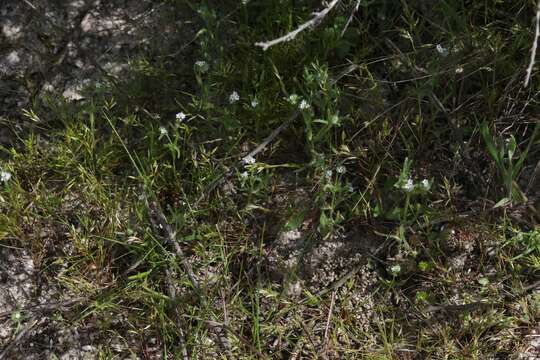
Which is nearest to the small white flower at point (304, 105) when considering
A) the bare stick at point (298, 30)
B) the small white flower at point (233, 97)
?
the small white flower at point (233, 97)

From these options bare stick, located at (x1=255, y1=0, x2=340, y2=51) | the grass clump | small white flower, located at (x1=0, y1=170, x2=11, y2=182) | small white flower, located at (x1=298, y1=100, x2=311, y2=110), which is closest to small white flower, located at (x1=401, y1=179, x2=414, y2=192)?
the grass clump

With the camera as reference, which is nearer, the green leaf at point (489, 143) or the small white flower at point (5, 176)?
the green leaf at point (489, 143)

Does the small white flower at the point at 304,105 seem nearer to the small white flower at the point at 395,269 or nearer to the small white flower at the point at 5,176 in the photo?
the small white flower at the point at 395,269

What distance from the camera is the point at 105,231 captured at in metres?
2.76

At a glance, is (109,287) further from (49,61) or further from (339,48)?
(339,48)

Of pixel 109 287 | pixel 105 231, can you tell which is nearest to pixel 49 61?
pixel 105 231

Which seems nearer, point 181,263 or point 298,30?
point 298,30

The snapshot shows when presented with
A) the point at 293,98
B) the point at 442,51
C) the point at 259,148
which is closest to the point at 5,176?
the point at 259,148

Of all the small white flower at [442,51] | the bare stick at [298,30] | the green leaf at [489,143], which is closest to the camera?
the bare stick at [298,30]

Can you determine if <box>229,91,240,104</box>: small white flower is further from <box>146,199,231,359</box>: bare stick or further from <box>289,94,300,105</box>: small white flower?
<box>146,199,231,359</box>: bare stick

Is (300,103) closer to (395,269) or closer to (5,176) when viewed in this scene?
(395,269)

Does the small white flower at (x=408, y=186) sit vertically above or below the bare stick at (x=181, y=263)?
above

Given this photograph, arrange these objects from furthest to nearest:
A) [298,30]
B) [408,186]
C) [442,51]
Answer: [442,51], [408,186], [298,30]

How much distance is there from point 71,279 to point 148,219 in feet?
1.26
